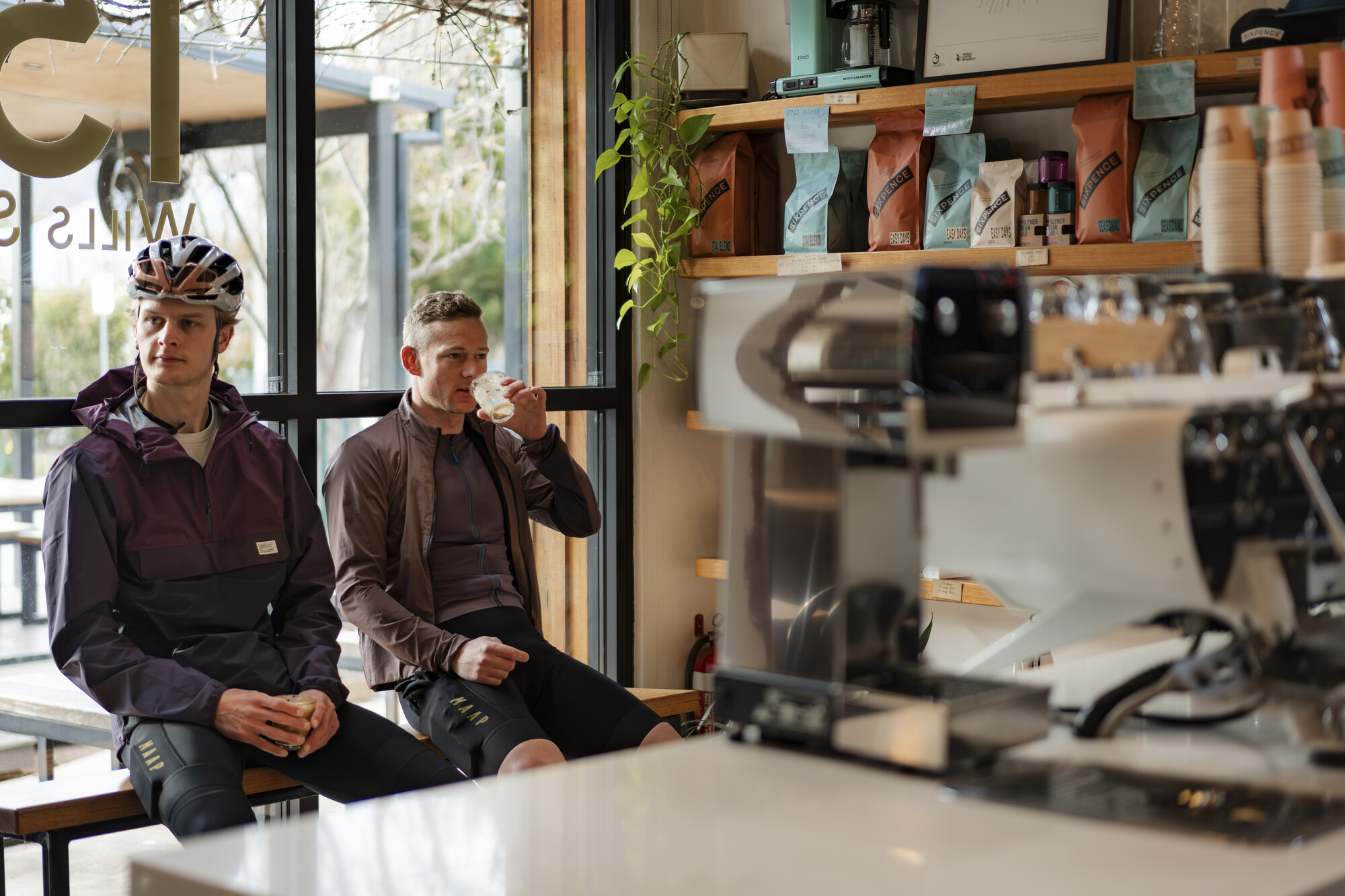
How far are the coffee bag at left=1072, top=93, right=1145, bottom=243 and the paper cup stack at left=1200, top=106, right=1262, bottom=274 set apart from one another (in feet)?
5.56

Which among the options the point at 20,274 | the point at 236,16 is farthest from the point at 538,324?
the point at 20,274

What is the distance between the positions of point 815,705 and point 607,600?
2.47m

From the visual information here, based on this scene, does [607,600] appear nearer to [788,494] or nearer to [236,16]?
[236,16]

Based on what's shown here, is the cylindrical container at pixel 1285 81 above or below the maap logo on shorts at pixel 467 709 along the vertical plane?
above

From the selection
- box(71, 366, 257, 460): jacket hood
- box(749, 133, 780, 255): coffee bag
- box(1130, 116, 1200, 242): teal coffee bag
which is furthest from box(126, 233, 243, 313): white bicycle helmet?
box(1130, 116, 1200, 242): teal coffee bag

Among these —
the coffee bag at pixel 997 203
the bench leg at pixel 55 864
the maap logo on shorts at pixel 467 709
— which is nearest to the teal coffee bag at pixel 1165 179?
the coffee bag at pixel 997 203

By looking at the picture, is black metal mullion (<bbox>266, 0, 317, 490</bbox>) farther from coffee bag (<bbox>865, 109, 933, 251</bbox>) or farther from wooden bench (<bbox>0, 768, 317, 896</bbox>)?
coffee bag (<bbox>865, 109, 933, 251</bbox>)

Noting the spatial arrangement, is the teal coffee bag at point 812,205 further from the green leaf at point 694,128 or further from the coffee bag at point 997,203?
the coffee bag at point 997,203

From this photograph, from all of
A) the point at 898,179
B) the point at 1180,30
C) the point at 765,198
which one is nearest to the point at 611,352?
the point at 765,198

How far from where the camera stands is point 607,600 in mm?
3678

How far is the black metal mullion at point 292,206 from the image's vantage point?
9.36 ft

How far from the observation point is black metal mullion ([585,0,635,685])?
360 centimetres

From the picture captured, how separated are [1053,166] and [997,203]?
0.15 meters

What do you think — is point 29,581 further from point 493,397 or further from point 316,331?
point 493,397
